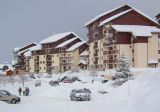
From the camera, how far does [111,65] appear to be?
96.0m

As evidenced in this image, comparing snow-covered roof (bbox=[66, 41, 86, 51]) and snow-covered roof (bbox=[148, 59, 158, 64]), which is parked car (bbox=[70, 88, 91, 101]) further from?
snow-covered roof (bbox=[66, 41, 86, 51])

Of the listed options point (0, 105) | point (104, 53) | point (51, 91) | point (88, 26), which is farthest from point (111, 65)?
point (0, 105)

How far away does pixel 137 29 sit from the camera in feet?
309

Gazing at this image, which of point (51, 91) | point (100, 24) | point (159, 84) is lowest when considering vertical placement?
point (51, 91)

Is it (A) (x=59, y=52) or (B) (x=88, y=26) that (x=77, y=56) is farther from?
(B) (x=88, y=26)

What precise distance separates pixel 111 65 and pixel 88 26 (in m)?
19.6

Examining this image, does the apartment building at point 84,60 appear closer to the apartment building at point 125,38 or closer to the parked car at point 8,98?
the apartment building at point 125,38

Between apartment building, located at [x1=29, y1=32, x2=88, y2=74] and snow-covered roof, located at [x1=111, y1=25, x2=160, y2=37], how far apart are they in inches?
1220

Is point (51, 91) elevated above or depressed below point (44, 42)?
below

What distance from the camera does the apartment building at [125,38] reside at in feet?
299

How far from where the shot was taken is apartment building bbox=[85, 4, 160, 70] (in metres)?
91.2

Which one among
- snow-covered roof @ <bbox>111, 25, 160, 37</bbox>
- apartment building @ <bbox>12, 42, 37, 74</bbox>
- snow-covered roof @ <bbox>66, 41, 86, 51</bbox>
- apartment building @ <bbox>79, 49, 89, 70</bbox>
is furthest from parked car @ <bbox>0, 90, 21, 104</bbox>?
apartment building @ <bbox>12, 42, 37, 74</bbox>

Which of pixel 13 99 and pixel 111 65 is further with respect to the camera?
pixel 111 65

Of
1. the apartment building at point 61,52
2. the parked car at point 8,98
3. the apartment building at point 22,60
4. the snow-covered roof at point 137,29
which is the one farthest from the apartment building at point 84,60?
the parked car at point 8,98
